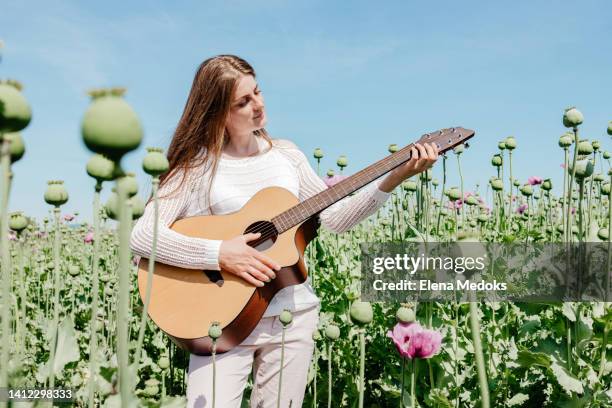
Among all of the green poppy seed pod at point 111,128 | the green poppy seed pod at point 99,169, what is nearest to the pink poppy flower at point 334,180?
the green poppy seed pod at point 99,169

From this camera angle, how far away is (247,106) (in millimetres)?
2053

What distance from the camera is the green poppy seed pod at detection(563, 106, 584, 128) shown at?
5.76 ft

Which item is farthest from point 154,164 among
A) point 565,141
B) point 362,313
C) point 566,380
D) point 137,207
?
point 565,141

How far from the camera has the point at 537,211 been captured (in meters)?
4.61

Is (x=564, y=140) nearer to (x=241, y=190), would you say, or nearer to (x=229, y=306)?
(x=241, y=190)

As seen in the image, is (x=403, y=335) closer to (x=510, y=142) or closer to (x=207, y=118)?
(x=207, y=118)

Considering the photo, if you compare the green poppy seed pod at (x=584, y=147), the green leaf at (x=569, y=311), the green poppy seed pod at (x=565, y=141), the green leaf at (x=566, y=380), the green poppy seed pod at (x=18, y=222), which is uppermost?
the green poppy seed pod at (x=565, y=141)

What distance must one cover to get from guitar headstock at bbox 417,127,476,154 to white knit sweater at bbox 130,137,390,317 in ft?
1.14

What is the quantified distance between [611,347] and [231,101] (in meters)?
1.67

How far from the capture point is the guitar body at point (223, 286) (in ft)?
6.10

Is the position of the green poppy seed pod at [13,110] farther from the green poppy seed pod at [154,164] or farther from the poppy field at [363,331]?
the green poppy seed pod at [154,164]

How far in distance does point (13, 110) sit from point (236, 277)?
140 centimetres

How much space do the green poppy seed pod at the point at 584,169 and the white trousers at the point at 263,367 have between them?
3.37ft

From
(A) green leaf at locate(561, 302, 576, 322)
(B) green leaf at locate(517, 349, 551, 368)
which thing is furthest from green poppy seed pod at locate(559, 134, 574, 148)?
(B) green leaf at locate(517, 349, 551, 368)
